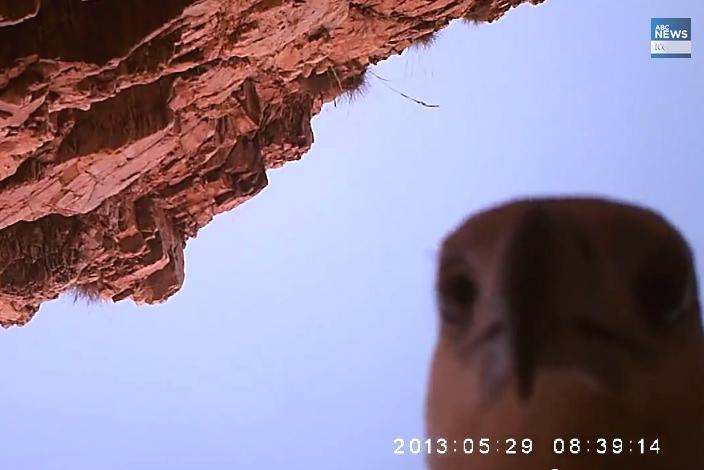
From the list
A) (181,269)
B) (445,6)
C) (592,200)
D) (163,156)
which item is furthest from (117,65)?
(181,269)

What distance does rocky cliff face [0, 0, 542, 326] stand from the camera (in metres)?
2.63

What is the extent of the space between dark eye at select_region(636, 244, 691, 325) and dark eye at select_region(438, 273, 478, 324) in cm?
28

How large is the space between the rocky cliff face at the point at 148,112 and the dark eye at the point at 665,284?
1.87 metres

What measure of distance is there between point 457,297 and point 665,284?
0.34m

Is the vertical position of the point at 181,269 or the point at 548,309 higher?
the point at 181,269

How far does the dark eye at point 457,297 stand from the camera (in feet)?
4.28

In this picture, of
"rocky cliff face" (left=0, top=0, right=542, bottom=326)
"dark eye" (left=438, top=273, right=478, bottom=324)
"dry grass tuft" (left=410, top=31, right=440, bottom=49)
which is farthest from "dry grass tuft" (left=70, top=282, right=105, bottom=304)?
"dark eye" (left=438, top=273, right=478, bottom=324)

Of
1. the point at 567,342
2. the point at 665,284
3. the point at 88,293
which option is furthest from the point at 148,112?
the point at 665,284

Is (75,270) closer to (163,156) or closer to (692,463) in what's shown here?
(163,156)

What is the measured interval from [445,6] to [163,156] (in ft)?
5.10

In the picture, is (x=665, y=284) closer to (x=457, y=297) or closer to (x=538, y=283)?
(x=538, y=283)

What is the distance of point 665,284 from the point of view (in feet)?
4.17

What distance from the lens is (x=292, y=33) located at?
3230 millimetres

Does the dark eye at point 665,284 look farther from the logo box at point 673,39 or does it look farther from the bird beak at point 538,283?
the logo box at point 673,39
